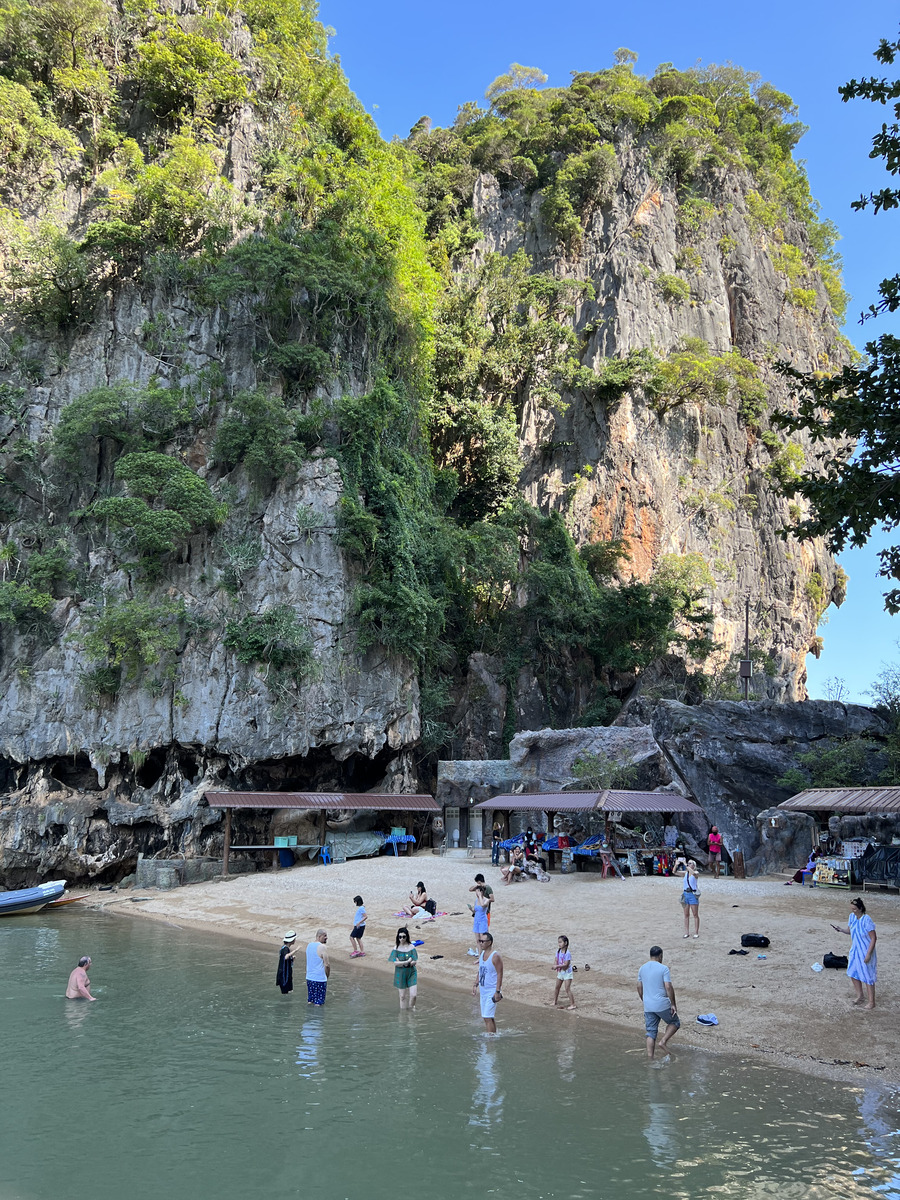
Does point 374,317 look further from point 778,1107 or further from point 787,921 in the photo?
point 778,1107

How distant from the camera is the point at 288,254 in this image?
35.0m

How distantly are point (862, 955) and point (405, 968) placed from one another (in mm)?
6314

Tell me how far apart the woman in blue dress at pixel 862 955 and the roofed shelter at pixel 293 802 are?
18.4m

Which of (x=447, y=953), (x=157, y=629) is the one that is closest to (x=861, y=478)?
(x=447, y=953)

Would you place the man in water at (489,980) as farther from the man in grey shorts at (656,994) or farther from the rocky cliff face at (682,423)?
the rocky cliff face at (682,423)

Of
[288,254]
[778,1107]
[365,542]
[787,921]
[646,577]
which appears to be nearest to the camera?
[778,1107]

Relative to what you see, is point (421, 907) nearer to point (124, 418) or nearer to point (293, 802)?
point (293, 802)

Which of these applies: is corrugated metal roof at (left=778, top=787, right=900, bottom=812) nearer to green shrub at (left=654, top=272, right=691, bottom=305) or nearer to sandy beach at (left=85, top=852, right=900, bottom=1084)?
sandy beach at (left=85, top=852, right=900, bottom=1084)

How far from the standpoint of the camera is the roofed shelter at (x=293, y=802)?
26391mm

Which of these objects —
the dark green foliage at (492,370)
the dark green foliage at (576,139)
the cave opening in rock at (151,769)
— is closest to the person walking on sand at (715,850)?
the cave opening in rock at (151,769)

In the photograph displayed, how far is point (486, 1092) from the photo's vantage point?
371 inches

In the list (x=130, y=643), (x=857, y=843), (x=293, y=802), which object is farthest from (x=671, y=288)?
(x=293, y=802)

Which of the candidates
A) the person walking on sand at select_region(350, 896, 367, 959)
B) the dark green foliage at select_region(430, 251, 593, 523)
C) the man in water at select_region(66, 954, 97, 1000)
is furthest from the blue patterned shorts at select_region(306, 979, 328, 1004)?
the dark green foliage at select_region(430, 251, 593, 523)

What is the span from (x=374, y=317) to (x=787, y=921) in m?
29.5
